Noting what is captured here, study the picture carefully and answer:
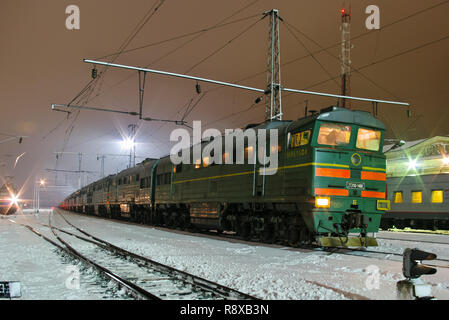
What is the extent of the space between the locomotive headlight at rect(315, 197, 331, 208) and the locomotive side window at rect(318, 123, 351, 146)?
1575mm

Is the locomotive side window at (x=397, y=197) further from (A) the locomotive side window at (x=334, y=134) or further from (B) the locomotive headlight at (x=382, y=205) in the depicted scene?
(A) the locomotive side window at (x=334, y=134)

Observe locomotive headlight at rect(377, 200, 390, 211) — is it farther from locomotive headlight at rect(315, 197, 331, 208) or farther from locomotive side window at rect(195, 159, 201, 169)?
locomotive side window at rect(195, 159, 201, 169)

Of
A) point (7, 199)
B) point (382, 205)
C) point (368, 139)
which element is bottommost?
point (7, 199)

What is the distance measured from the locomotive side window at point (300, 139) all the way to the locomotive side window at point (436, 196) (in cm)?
1417

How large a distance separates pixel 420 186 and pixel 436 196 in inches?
51.9

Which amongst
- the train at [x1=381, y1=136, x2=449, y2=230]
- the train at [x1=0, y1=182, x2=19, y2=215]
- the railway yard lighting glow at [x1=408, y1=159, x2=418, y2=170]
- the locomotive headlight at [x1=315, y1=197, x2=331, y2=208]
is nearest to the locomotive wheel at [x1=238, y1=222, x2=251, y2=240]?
the locomotive headlight at [x1=315, y1=197, x2=331, y2=208]

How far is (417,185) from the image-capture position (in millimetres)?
25047

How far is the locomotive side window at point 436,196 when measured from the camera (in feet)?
76.4

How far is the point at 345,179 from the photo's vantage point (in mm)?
12383

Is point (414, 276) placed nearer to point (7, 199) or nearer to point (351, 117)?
point (351, 117)

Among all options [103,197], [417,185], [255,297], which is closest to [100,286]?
[255,297]

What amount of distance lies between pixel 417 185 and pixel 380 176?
533 inches

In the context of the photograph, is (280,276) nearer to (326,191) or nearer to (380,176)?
(326,191)

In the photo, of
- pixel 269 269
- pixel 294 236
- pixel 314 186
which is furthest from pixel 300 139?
pixel 269 269
